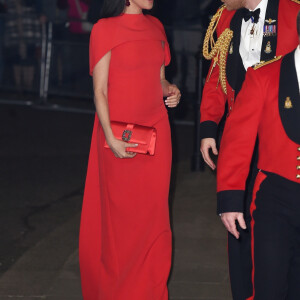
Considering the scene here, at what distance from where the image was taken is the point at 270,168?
376 cm

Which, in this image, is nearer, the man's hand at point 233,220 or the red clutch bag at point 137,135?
the man's hand at point 233,220

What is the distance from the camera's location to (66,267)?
6309 millimetres

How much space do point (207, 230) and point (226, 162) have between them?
353 centimetres

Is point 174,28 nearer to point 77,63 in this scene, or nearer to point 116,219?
point 77,63

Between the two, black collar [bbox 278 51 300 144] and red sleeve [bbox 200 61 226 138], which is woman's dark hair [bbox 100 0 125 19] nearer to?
red sleeve [bbox 200 61 226 138]

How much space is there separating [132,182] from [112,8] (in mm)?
1014

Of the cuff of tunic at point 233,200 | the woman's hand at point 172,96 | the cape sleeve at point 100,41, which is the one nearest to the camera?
the cuff of tunic at point 233,200

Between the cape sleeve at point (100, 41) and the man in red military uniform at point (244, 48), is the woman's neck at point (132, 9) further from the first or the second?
the man in red military uniform at point (244, 48)

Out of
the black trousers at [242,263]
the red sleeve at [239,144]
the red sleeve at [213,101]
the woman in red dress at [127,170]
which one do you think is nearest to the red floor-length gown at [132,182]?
the woman in red dress at [127,170]

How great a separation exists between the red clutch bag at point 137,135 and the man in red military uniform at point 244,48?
13.1 inches

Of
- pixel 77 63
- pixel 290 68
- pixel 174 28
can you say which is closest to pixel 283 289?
pixel 290 68

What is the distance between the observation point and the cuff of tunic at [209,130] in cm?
463

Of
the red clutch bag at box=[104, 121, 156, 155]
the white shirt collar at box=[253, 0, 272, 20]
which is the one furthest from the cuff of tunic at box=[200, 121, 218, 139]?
the white shirt collar at box=[253, 0, 272, 20]

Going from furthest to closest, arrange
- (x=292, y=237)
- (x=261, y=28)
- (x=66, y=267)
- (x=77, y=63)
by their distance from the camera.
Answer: (x=77, y=63) → (x=66, y=267) → (x=261, y=28) → (x=292, y=237)
